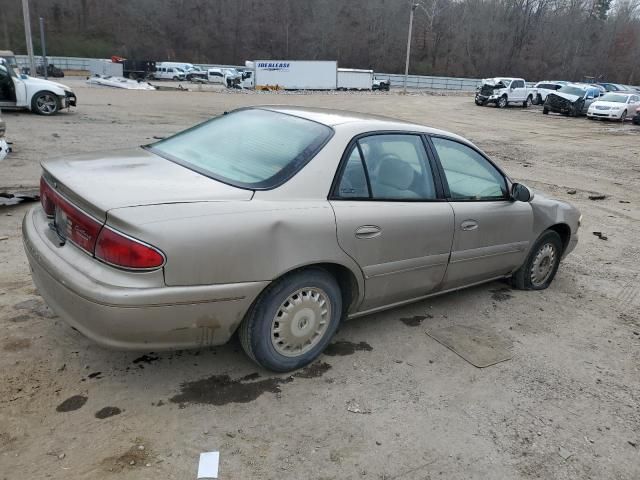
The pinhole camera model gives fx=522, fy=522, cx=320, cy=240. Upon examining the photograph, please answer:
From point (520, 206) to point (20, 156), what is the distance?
28.6ft

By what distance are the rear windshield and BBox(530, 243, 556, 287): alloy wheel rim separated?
8.61 ft

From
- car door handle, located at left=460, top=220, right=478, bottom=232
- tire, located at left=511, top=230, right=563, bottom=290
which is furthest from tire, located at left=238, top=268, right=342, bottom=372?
tire, located at left=511, top=230, right=563, bottom=290

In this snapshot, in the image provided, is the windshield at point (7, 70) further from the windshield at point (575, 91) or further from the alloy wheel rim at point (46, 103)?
the windshield at point (575, 91)

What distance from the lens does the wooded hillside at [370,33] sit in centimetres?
9644

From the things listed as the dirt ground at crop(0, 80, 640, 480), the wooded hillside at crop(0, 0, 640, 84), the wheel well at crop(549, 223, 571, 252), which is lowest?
the dirt ground at crop(0, 80, 640, 480)

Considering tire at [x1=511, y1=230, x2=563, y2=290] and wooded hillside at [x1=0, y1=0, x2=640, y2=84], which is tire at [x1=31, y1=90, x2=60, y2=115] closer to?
tire at [x1=511, y1=230, x2=563, y2=290]

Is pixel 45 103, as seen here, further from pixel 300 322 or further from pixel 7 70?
pixel 300 322

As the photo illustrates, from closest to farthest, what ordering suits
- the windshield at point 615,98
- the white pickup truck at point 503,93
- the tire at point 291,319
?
the tire at point 291,319 < the windshield at point 615,98 < the white pickup truck at point 503,93

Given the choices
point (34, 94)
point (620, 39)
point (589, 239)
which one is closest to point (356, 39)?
point (620, 39)

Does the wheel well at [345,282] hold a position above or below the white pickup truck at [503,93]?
below

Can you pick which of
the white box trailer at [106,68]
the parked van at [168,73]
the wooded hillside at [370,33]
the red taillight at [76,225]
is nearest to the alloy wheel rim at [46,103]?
the red taillight at [76,225]

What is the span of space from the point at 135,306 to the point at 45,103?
15072 millimetres

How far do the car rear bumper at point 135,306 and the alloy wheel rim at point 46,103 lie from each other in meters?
14.2

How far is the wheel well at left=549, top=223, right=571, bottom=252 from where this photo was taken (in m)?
4.93
